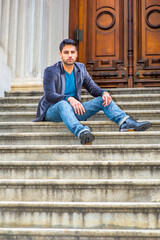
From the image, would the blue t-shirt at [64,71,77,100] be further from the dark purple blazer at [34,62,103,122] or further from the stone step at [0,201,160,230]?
the stone step at [0,201,160,230]

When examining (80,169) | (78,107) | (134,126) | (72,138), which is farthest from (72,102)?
(80,169)

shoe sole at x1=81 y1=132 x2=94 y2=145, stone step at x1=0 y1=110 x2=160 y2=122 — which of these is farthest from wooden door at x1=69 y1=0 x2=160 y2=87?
shoe sole at x1=81 y1=132 x2=94 y2=145

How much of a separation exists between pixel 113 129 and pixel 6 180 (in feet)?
3.63

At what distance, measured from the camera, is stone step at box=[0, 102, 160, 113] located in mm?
3588

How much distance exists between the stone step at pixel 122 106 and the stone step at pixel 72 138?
2.78 feet

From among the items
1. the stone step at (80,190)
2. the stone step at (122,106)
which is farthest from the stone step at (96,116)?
the stone step at (80,190)

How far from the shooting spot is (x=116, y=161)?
2416mm

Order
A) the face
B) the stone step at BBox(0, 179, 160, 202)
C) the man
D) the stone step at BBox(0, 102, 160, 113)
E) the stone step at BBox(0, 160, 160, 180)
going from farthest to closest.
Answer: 1. the stone step at BBox(0, 102, 160, 113)
2. the face
3. the man
4. the stone step at BBox(0, 160, 160, 180)
5. the stone step at BBox(0, 179, 160, 202)

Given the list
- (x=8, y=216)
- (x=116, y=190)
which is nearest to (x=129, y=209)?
(x=116, y=190)

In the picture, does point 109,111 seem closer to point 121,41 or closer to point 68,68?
point 68,68

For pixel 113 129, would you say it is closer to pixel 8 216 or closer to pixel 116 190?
pixel 116 190

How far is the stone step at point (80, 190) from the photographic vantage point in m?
2.22

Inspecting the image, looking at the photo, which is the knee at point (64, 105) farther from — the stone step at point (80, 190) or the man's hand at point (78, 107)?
the stone step at point (80, 190)

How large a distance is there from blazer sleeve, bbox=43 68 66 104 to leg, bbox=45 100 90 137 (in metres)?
0.07
